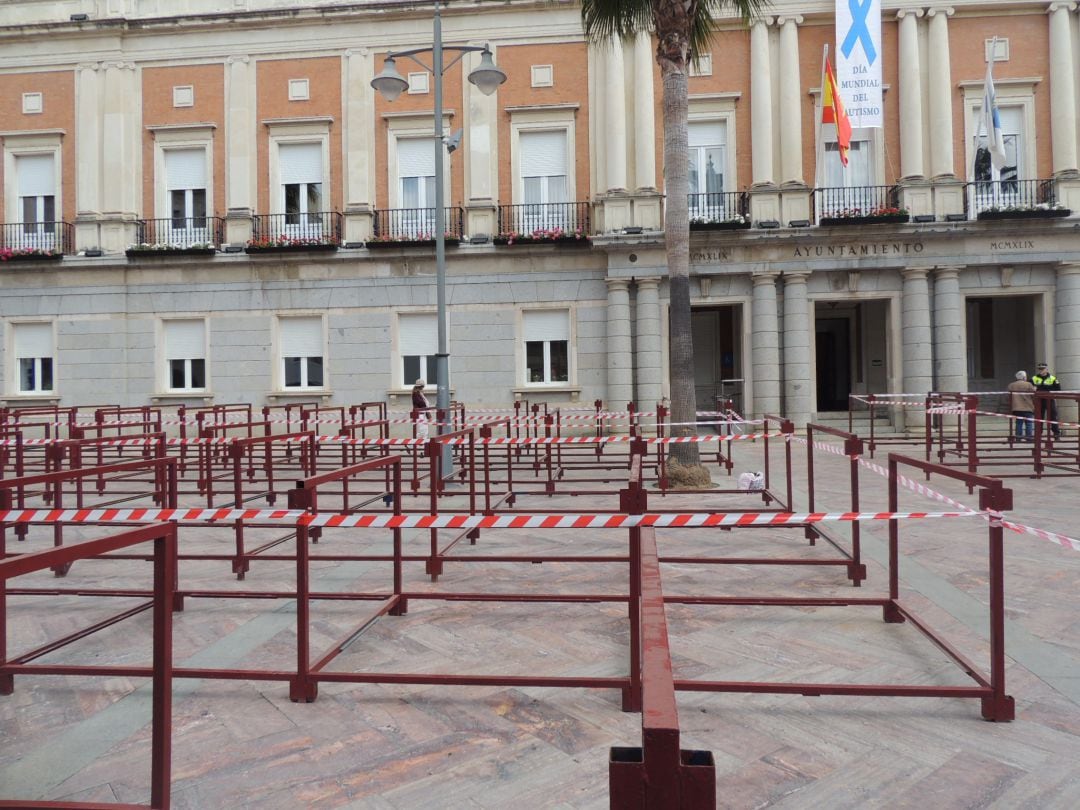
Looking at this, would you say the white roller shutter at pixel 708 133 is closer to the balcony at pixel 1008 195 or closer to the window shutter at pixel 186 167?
the balcony at pixel 1008 195

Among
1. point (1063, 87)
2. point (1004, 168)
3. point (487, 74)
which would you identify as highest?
point (1063, 87)

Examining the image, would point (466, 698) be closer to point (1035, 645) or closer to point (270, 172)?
point (1035, 645)

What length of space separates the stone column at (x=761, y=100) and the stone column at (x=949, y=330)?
487 cm

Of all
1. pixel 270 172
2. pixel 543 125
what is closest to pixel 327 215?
pixel 270 172

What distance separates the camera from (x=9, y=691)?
12.4ft

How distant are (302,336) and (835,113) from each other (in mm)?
15038

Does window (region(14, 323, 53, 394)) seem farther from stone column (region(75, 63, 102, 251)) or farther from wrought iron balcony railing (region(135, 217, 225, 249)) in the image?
wrought iron balcony railing (region(135, 217, 225, 249))

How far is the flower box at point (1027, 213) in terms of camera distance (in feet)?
58.9

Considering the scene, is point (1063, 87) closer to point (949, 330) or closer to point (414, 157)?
point (949, 330)

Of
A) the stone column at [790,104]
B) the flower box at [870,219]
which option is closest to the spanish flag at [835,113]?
the stone column at [790,104]

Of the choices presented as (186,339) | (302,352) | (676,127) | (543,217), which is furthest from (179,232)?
(676,127)

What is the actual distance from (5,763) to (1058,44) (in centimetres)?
2460

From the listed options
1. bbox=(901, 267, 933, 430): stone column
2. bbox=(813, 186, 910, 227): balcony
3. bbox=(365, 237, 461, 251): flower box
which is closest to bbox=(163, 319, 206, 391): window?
bbox=(365, 237, 461, 251): flower box

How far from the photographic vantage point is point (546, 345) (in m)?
19.9
